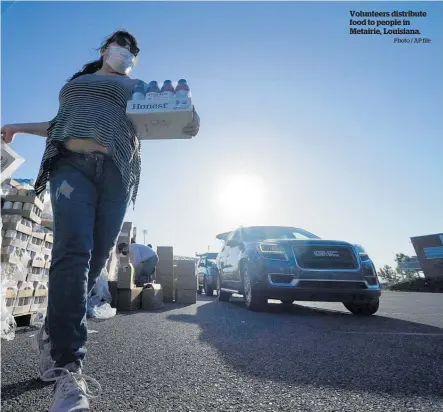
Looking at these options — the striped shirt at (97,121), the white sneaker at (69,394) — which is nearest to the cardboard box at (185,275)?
the striped shirt at (97,121)

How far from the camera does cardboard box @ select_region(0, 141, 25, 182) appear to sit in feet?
6.01

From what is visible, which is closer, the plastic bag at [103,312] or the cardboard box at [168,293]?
the plastic bag at [103,312]

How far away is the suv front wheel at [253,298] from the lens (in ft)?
17.1

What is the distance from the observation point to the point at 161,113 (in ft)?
6.23

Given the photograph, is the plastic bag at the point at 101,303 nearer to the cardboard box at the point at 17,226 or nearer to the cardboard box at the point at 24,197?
the cardboard box at the point at 17,226

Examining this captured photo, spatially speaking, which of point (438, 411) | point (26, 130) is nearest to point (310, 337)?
point (438, 411)

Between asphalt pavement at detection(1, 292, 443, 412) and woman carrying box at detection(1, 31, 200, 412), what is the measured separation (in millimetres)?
231

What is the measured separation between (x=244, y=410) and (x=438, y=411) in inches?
34.1

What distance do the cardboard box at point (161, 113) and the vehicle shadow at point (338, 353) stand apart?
161cm

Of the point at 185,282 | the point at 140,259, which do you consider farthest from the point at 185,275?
the point at 140,259

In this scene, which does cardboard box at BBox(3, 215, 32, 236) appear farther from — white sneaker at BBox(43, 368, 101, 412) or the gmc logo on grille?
the gmc logo on grille

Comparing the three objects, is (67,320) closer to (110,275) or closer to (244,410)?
(244,410)

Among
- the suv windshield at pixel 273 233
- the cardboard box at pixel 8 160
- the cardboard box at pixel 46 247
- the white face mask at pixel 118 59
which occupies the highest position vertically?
the white face mask at pixel 118 59

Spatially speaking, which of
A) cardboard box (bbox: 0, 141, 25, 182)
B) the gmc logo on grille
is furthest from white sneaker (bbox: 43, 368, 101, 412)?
the gmc logo on grille
